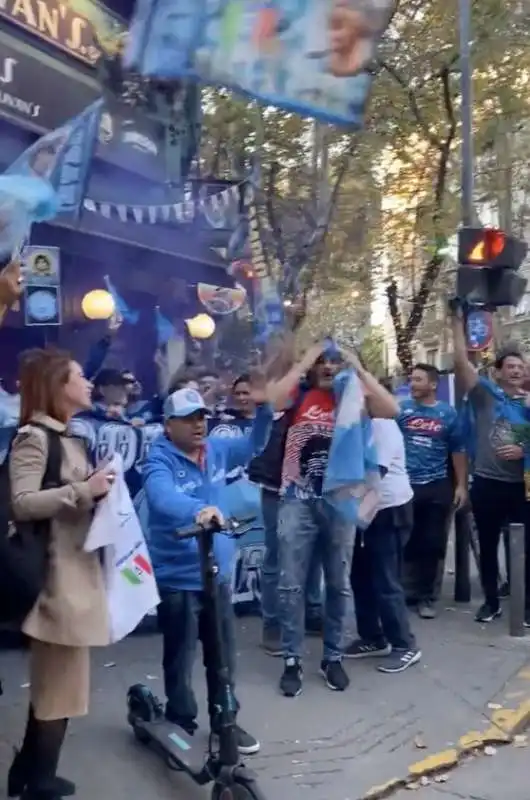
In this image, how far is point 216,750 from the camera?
3.96m

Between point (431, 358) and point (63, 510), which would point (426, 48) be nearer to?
point (63, 510)

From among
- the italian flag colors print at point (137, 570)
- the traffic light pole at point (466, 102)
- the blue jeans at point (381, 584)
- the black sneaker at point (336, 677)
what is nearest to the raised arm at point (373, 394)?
the blue jeans at point (381, 584)

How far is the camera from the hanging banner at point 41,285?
25.0 feet

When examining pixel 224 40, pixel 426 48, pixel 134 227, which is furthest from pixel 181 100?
pixel 224 40

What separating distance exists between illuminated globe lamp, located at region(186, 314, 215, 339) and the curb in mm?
6750

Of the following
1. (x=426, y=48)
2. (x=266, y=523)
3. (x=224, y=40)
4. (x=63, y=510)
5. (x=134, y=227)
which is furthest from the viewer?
(x=426, y=48)

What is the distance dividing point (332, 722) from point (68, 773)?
1.43 m

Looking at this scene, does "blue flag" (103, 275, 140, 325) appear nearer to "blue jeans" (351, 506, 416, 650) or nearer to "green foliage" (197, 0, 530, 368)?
"green foliage" (197, 0, 530, 368)

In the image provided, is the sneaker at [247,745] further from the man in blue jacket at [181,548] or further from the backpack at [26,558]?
the backpack at [26,558]

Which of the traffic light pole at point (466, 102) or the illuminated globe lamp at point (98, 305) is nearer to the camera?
the illuminated globe lamp at point (98, 305)

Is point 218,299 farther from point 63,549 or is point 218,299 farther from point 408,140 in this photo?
point 63,549

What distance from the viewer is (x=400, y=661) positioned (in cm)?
607

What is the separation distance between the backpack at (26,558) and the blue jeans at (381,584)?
9.27ft

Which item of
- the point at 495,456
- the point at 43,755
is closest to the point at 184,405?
the point at 43,755
